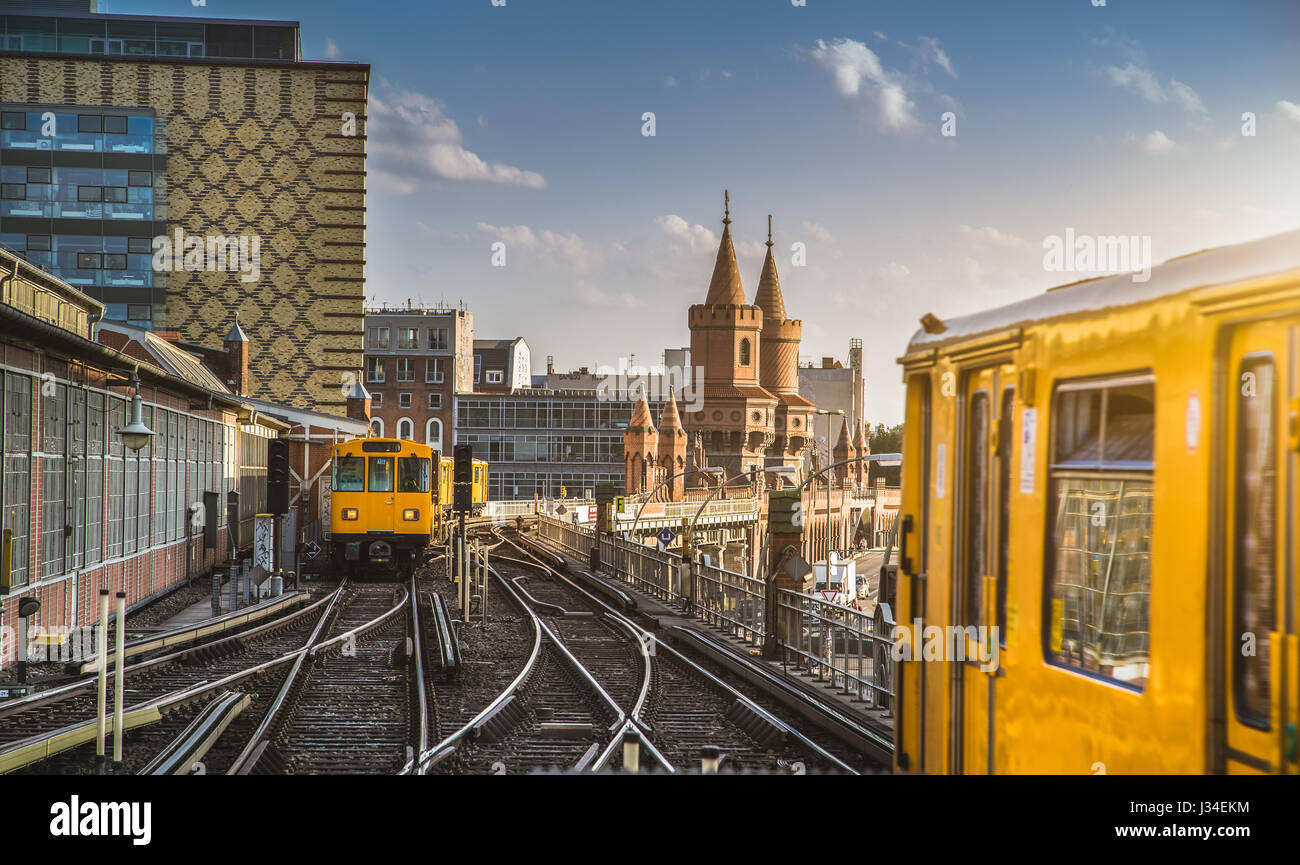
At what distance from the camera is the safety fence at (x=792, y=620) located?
41.4ft

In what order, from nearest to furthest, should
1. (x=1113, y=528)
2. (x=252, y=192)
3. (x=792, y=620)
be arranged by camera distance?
(x=1113, y=528), (x=792, y=620), (x=252, y=192)

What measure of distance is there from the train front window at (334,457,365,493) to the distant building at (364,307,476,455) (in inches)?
2777

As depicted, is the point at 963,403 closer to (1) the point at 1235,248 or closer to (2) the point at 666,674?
(1) the point at 1235,248

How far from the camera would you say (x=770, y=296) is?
12800 centimetres

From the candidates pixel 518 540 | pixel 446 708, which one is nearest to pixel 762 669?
pixel 446 708

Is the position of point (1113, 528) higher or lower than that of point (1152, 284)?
lower

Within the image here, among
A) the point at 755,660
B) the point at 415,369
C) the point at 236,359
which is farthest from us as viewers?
the point at 415,369

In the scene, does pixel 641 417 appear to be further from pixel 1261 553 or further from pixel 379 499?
pixel 1261 553

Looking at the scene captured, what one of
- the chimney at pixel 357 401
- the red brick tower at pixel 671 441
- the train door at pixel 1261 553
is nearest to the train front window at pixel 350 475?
the chimney at pixel 357 401

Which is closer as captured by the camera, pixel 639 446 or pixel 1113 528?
pixel 1113 528

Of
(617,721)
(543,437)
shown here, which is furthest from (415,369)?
(617,721)

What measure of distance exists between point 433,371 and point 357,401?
152ft

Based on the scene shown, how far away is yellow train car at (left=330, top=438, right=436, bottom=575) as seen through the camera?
2953 cm

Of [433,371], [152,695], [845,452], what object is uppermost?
[433,371]
